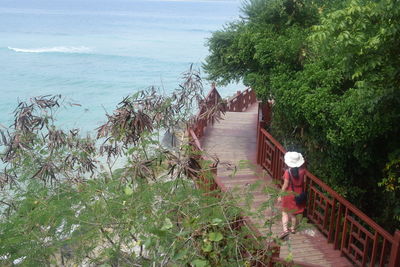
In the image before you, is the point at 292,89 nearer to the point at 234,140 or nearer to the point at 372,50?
the point at 372,50

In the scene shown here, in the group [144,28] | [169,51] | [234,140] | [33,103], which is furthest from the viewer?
[144,28]

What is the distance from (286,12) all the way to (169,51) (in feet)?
160

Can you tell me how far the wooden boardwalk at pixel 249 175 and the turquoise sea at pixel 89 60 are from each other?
427 inches

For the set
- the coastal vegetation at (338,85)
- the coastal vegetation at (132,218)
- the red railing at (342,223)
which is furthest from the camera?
the coastal vegetation at (338,85)

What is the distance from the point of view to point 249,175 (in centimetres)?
879

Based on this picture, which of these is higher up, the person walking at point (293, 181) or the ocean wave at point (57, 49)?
the ocean wave at point (57, 49)

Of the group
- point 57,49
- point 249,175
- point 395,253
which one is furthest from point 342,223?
point 57,49

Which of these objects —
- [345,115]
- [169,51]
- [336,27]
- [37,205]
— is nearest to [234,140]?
[345,115]

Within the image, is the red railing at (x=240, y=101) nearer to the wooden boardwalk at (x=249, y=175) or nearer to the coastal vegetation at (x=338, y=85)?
the wooden boardwalk at (x=249, y=175)

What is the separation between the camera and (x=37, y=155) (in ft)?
20.4

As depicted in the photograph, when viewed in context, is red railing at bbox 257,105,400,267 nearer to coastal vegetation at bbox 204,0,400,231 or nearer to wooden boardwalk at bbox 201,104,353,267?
wooden boardwalk at bbox 201,104,353,267

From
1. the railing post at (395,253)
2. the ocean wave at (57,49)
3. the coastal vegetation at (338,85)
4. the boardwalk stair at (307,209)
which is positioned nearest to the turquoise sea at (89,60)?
the ocean wave at (57,49)

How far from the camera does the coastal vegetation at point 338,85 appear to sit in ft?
18.0

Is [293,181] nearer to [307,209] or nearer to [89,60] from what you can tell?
[307,209]
